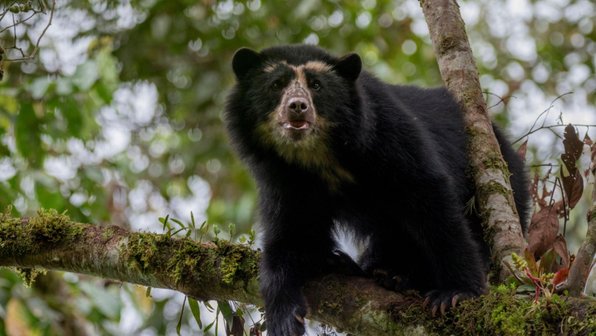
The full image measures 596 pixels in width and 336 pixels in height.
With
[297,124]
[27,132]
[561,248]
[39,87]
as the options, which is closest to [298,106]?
[297,124]

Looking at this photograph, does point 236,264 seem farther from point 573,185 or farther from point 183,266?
point 573,185

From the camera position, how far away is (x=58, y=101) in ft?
19.3

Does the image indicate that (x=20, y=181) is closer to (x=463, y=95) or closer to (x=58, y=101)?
(x=58, y=101)

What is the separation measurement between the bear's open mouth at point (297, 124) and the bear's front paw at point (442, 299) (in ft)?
4.27

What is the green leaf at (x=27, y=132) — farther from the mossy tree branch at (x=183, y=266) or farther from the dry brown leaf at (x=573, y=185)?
the dry brown leaf at (x=573, y=185)

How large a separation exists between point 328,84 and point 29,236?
185 centimetres

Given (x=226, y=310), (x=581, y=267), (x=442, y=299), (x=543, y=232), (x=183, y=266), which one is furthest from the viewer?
(x=226, y=310)

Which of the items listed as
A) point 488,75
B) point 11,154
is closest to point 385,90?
point 11,154

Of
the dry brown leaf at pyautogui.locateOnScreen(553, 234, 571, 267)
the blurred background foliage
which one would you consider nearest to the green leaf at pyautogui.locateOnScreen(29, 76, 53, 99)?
the blurred background foliage

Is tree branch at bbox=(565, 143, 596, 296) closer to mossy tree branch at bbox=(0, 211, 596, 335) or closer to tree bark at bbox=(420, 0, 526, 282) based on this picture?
mossy tree branch at bbox=(0, 211, 596, 335)

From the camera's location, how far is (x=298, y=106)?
4.39 meters

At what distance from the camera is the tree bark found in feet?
12.2

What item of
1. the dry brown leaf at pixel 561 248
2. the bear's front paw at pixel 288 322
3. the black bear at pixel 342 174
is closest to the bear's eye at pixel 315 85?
the black bear at pixel 342 174

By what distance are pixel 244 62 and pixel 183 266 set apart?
4.85 feet
